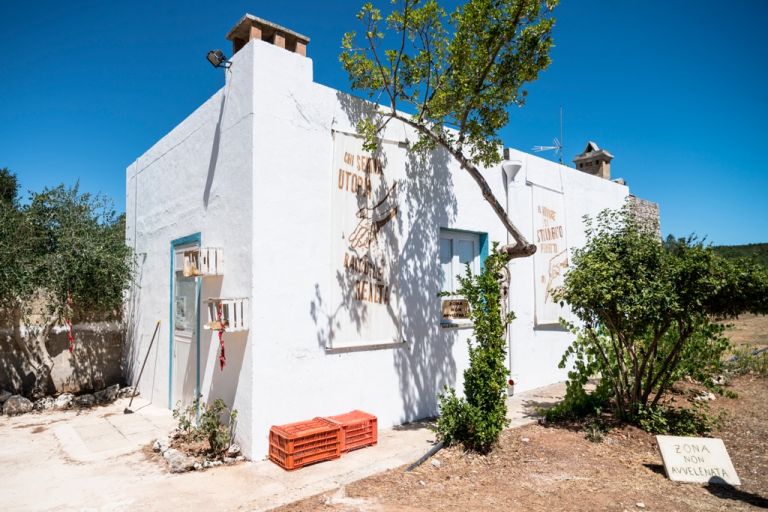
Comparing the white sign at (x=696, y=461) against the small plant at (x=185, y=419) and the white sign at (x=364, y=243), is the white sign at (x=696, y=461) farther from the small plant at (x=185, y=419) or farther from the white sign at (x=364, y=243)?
the small plant at (x=185, y=419)

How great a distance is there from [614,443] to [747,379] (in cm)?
523

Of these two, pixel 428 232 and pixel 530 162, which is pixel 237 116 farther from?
pixel 530 162

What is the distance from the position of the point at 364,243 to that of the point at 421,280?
1.13 meters

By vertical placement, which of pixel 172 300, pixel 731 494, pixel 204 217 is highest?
pixel 204 217

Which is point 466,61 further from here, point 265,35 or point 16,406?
point 16,406

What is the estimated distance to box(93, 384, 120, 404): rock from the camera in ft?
26.3

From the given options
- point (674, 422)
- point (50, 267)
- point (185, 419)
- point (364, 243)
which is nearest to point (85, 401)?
point (50, 267)

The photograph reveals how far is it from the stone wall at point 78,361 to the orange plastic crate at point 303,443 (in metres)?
5.75

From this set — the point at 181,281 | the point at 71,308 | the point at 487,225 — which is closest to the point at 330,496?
the point at 181,281

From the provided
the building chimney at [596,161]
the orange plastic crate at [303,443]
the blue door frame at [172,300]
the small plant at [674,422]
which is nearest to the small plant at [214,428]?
the orange plastic crate at [303,443]

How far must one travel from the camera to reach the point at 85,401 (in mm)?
7809

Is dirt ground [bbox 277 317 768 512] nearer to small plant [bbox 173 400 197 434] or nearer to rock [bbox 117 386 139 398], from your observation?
small plant [bbox 173 400 197 434]

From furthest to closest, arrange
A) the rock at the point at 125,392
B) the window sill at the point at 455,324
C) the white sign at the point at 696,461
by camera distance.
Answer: the rock at the point at 125,392
the window sill at the point at 455,324
the white sign at the point at 696,461

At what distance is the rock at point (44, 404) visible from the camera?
752cm
